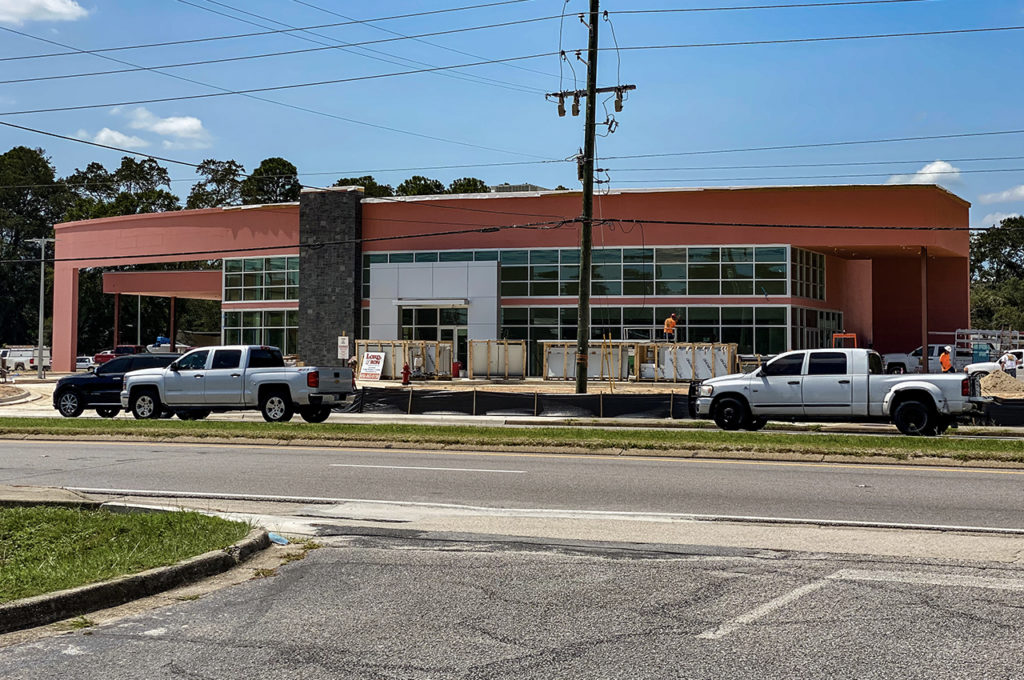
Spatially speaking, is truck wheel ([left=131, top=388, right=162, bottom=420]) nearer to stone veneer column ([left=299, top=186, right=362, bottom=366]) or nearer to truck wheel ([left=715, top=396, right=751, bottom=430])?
truck wheel ([left=715, top=396, right=751, bottom=430])

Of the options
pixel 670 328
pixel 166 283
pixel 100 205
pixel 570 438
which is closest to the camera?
pixel 570 438

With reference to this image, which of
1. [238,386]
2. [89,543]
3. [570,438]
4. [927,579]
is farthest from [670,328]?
[89,543]

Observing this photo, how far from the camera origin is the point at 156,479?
13.2 metres

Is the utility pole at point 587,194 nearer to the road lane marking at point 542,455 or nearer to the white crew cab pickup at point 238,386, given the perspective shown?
the white crew cab pickup at point 238,386

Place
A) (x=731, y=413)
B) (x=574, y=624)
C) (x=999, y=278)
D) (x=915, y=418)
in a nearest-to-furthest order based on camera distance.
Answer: (x=574, y=624) < (x=915, y=418) < (x=731, y=413) < (x=999, y=278)

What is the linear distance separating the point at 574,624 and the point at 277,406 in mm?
18943

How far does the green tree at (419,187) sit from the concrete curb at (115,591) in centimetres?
9524

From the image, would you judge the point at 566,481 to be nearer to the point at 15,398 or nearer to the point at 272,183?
the point at 15,398

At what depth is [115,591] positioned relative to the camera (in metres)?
6.73

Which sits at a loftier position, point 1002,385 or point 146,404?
point 1002,385

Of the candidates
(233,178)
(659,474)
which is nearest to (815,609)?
(659,474)

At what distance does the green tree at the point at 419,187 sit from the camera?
102444 millimetres

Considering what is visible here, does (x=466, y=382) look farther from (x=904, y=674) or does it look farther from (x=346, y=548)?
(x=904, y=674)

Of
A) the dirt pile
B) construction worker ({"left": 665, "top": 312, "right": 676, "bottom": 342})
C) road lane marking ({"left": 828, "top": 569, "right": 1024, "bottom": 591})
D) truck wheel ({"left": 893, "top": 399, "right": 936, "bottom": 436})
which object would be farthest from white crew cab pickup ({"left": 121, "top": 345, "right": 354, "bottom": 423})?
the dirt pile
